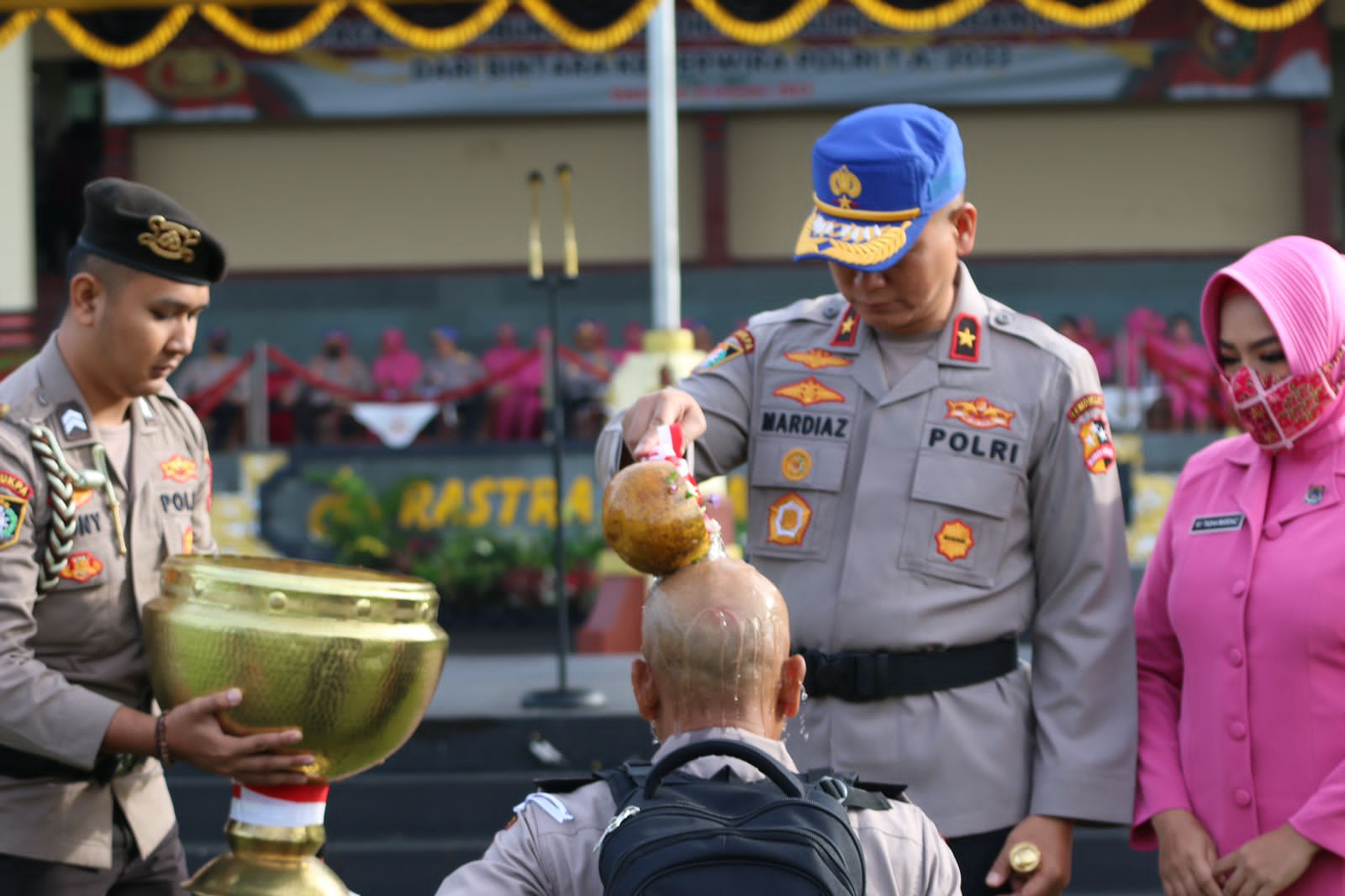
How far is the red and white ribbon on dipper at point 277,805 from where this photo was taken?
7.83ft

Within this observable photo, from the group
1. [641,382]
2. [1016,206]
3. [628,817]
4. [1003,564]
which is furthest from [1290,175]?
[628,817]

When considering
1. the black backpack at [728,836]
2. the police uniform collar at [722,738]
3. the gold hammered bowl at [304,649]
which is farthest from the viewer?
the gold hammered bowl at [304,649]

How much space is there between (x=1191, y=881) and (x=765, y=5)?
1256cm

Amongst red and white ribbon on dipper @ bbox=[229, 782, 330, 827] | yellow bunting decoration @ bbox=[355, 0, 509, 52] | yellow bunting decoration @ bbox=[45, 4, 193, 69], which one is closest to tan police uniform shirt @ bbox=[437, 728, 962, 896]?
red and white ribbon on dipper @ bbox=[229, 782, 330, 827]

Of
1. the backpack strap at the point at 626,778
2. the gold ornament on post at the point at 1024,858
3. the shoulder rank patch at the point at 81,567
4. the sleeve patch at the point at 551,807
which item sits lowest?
the gold ornament on post at the point at 1024,858

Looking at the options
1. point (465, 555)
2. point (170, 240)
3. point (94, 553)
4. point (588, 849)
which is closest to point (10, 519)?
point (94, 553)

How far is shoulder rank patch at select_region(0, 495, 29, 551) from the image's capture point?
247 centimetres

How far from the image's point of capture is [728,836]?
1763 millimetres

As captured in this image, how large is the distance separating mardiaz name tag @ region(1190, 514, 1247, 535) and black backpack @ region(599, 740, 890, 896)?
1088 millimetres

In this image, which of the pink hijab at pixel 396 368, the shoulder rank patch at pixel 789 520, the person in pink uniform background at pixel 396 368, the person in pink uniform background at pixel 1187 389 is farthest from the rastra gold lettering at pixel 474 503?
the shoulder rank patch at pixel 789 520

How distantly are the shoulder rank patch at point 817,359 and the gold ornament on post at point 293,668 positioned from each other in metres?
0.79

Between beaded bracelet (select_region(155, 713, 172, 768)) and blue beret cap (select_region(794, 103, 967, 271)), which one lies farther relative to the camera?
blue beret cap (select_region(794, 103, 967, 271))

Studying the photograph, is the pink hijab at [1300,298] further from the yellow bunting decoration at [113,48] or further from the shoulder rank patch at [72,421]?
the yellow bunting decoration at [113,48]

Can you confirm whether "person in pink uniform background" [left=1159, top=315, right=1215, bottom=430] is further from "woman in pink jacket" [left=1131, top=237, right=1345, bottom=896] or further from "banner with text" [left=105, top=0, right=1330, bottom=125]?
"woman in pink jacket" [left=1131, top=237, right=1345, bottom=896]
